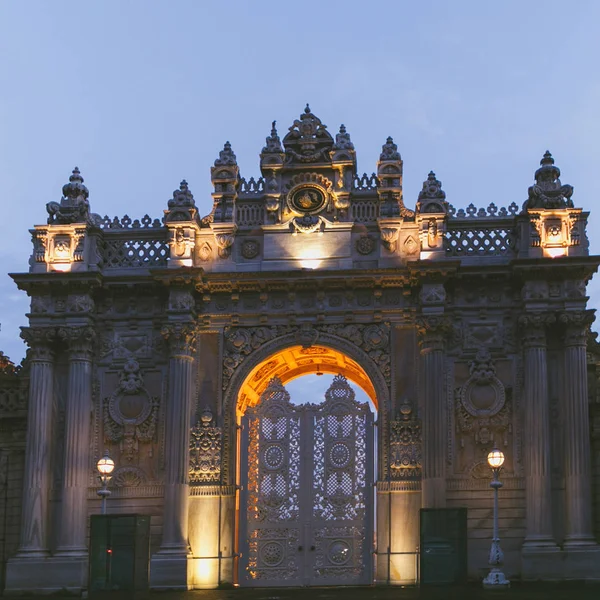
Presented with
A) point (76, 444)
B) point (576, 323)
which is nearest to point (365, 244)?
point (576, 323)

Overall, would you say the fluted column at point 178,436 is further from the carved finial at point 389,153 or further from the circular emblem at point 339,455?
the carved finial at point 389,153

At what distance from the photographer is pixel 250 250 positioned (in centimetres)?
3384

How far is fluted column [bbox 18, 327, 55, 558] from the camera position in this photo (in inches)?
1264

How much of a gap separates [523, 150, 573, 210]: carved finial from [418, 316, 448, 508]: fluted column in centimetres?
412

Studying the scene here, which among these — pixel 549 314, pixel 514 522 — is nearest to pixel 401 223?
pixel 549 314

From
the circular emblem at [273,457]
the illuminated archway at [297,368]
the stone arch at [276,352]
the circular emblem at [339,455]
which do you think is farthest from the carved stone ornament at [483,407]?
the circular emblem at [273,457]

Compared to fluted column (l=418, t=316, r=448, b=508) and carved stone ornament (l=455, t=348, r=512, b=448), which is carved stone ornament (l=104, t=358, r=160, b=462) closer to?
fluted column (l=418, t=316, r=448, b=508)

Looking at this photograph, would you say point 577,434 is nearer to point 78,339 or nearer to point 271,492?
point 271,492

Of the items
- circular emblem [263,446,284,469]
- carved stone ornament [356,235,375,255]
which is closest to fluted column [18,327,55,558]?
circular emblem [263,446,284,469]

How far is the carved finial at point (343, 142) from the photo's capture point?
34.0 m

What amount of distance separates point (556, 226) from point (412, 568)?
378 inches

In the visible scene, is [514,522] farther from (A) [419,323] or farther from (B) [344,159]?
(B) [344,159]

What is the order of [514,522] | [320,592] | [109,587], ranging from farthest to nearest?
[514,522]
[320,592]
[109,587]

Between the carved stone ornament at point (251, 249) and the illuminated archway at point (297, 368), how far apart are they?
278 centimetres
